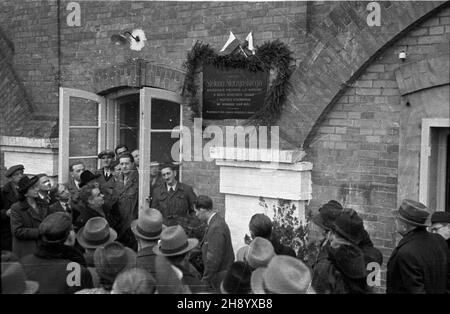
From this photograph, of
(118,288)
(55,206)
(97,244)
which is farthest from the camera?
(55,206)

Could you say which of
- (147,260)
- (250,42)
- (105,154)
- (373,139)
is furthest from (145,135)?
(147,260)

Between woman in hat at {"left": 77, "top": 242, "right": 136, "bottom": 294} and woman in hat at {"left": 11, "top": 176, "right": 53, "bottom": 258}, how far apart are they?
1.45m

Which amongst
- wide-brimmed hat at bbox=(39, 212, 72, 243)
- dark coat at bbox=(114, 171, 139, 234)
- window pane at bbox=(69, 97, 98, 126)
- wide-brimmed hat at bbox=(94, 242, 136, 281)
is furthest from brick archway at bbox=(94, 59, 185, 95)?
wide-brimmed hat at bbox=(94, 242, 136, 281)

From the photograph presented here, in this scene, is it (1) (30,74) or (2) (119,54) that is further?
(1) (30,74)

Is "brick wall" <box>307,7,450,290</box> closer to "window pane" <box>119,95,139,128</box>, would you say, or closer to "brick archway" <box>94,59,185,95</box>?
"brick archway" <box>94,59,185,95</box>

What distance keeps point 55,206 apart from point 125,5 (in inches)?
120

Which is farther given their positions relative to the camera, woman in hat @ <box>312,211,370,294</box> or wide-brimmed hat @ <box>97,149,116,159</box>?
wide-brimmed hat @ <box>97,149,116,159</box>

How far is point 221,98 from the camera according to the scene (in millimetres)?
6930

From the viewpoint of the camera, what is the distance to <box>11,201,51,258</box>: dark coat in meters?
5.11

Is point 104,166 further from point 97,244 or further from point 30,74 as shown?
point 97,244

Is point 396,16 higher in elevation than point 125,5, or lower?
lower

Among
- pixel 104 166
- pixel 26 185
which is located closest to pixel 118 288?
pixel 26 185

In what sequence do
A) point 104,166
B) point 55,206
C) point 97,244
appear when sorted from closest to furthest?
point 97,244
point 55,206
point 104,166
